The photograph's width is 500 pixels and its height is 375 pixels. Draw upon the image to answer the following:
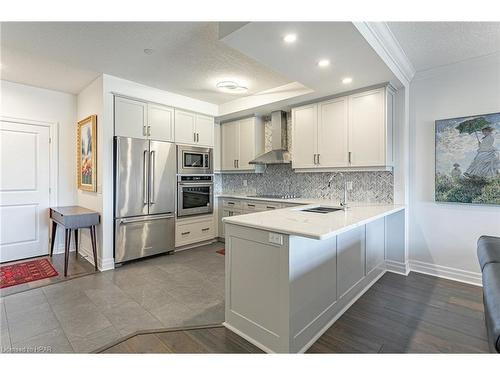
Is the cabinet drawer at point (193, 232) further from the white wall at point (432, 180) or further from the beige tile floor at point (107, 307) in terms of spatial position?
the white wall at point (432, 180)

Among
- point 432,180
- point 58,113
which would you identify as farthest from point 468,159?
point 58,113

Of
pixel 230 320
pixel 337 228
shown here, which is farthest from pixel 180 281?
pixel 337 228

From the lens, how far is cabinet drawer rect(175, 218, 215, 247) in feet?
14.5

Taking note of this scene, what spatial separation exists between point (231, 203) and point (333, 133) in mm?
2214

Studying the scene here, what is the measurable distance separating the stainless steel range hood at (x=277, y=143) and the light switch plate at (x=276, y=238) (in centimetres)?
266

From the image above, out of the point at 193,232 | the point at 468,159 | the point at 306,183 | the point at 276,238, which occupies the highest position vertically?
the point at 468,159

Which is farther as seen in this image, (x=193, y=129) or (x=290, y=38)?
(x=193, y=129)

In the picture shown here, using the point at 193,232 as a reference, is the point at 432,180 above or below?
above

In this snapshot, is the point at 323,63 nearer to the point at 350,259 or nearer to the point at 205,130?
the point at 350,259

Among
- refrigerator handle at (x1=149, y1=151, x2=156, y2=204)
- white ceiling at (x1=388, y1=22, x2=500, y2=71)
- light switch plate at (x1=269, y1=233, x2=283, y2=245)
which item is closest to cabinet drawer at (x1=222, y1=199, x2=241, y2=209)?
refrigerator handle at (x1=149, y1=151, x2=156, y2=204)

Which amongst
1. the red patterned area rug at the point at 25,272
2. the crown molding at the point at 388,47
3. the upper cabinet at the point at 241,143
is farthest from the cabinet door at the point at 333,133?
the red patterned area rug at the point at 25,272

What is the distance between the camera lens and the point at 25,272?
11.2 feet

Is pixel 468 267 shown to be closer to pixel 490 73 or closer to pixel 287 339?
pixel 490 73
